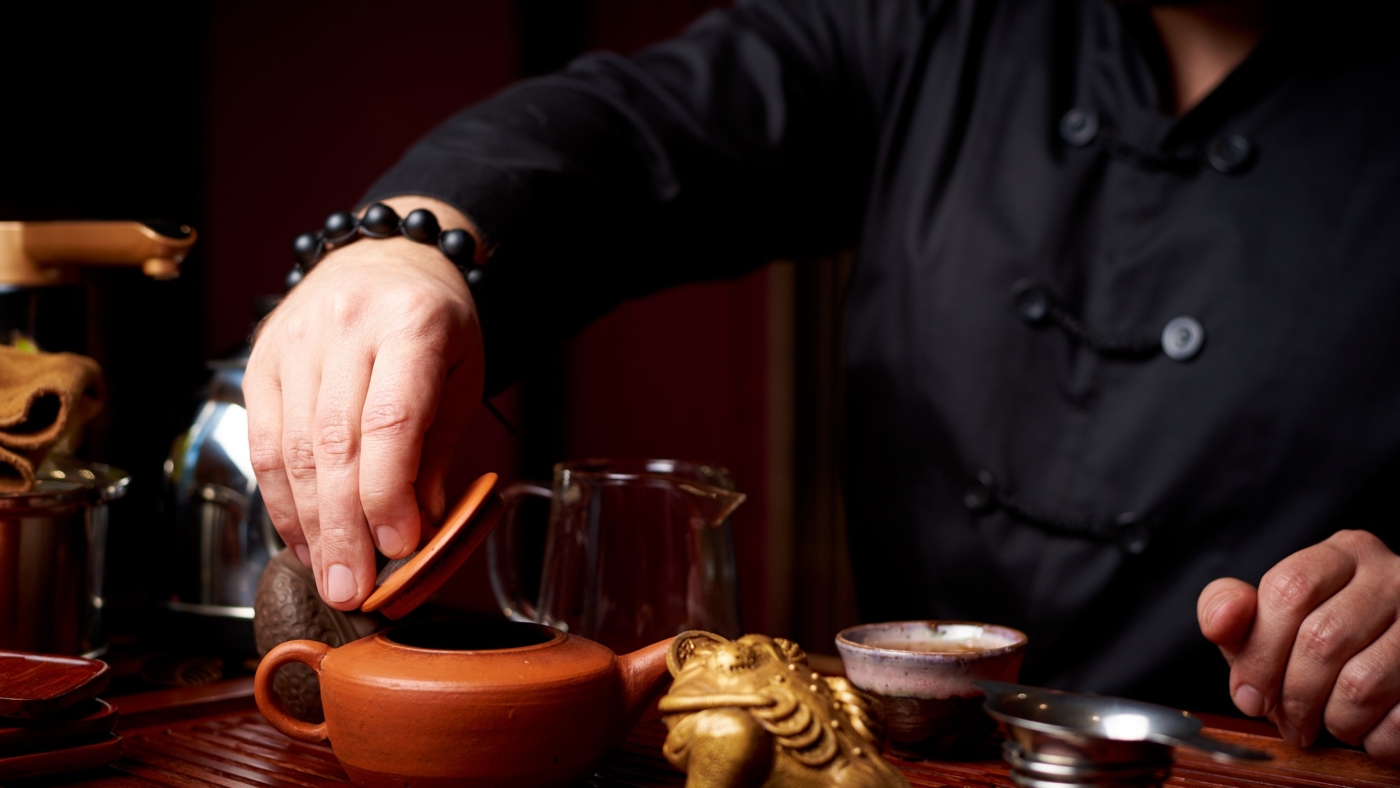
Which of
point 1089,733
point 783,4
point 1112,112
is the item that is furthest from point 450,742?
point 783,4

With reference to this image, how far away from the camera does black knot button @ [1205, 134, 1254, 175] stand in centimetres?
147

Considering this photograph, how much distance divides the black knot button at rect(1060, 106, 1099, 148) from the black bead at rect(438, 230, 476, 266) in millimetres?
833

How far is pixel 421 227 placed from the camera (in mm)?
1216

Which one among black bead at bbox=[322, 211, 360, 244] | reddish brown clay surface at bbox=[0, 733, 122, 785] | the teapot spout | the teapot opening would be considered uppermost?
black bead at bbox=[322, 211, 360, 244]

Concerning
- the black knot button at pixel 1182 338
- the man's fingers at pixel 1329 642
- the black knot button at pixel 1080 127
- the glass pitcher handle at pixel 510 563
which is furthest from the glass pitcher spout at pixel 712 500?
the black knot button at pixel 1080 127

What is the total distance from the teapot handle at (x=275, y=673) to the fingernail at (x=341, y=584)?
0.13ft

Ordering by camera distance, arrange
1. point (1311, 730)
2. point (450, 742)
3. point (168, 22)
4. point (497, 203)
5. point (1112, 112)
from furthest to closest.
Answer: point (168, 22) < point (1112, 112) < point (497, 203) < point (1311, 730) < point (450, 742)

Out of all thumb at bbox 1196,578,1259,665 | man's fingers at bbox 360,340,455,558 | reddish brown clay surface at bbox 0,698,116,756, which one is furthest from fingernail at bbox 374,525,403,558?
thumb at bbox 1196,578,1259,665

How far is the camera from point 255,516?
4.62 feet

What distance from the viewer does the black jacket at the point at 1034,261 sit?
1.43m

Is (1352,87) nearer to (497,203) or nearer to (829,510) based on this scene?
(497,203)

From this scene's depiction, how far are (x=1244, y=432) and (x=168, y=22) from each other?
125 inches

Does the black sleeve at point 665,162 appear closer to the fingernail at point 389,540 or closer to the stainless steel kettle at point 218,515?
the stainless steel kettle at point 218,515

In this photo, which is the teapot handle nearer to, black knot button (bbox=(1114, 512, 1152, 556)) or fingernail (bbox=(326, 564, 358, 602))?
fingernail (bbox=(326, 564, 358, 602))
